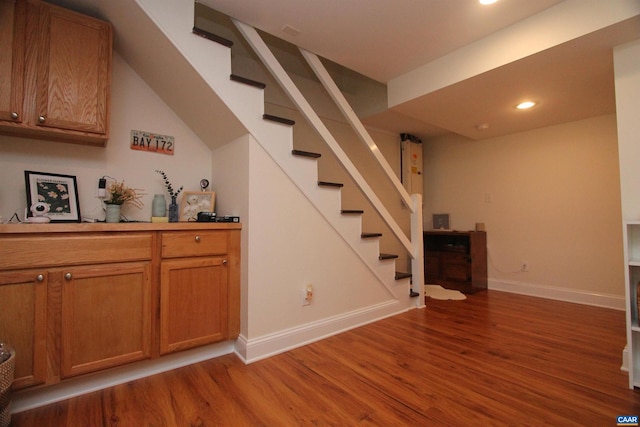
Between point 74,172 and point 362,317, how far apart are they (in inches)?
95.1

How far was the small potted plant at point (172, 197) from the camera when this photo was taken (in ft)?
6.86

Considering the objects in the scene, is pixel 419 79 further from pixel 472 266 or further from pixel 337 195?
pixel 472 266

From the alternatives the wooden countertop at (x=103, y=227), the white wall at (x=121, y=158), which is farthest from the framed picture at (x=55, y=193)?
the wooden countertop at (x=103, y=227)

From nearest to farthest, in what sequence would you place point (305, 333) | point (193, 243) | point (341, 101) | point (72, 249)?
point (72, 249) < point (193, 243) < point (305, 333) < point (341, 101)

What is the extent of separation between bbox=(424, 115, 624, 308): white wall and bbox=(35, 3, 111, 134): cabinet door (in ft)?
14.1

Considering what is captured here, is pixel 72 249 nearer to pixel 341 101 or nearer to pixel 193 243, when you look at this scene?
pixel 193 243

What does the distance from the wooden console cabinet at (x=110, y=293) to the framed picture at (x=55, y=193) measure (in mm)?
388

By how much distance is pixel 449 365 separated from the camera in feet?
5.96

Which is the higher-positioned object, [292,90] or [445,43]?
[445,43]

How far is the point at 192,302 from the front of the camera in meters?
1.83

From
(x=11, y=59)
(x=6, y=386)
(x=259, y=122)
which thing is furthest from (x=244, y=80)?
(x=6, y=386)

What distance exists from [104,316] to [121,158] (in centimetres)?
108

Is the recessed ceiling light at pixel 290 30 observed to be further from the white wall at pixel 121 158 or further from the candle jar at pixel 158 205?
the candle jar at pixel 158 205

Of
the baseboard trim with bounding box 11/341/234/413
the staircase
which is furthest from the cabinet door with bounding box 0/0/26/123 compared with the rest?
the baseboard trim with bounding box 11/341/234/413
